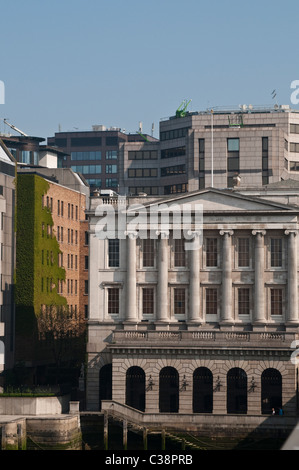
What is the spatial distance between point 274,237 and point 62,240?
139ft

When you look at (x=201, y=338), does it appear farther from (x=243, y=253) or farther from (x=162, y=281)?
(x=243, y=253)

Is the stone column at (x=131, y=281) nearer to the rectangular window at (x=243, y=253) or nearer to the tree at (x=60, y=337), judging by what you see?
the rectangular window at (x=243, y=253)

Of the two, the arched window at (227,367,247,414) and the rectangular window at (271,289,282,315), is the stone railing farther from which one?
the rectangular window at (271,289,282,315)

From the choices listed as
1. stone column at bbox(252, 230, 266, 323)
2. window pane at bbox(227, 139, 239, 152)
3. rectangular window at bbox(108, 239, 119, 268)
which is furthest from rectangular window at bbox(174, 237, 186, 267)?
window pane at bbox(227, 139, 239, 152)

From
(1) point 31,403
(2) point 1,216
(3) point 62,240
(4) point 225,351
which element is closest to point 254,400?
(4) point 225,351

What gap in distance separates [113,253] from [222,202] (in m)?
13.1

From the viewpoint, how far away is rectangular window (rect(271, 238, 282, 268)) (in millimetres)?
124062

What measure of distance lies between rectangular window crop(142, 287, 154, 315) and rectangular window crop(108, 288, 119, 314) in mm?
2877

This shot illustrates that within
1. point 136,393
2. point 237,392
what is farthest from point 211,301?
point 136,393

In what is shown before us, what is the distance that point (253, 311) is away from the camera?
405 feet

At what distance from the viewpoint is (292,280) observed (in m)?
122

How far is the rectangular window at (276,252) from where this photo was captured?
124062mm

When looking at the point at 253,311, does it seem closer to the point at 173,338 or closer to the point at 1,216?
the point at 173,338

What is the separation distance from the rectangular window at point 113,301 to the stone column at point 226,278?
11.5 m
